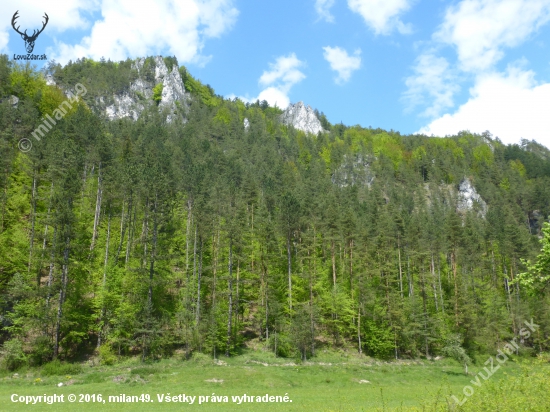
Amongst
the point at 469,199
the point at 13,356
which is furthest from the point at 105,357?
the point at 469,199

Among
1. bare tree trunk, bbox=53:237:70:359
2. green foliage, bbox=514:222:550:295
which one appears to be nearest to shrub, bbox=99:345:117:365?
bare tree trunk, bbox=53:237:70:359

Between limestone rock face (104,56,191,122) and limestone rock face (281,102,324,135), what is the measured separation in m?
59.6

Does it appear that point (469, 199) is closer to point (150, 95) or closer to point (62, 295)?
point (62, 295)

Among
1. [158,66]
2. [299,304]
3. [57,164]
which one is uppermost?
[158,66]

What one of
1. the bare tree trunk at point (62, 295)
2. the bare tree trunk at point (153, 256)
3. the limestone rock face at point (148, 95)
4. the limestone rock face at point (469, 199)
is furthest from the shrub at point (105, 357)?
the limestone rock face at point (469, 199)

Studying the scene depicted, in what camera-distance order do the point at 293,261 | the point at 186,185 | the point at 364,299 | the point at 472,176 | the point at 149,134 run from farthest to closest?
1. the point at 472,176
2. the point at 149,134
3. the point at 186,185
4. the point at 293,261
5. the point at 364,299

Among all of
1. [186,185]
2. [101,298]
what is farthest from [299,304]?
[186,185]

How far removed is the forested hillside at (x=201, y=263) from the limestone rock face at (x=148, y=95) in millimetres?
49949

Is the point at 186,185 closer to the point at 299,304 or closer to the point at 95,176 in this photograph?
the point at 95,176

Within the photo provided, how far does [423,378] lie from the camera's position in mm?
34062

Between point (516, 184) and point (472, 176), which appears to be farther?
point (472, 176)

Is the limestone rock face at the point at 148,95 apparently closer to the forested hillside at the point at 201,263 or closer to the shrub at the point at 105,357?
the forested hillside at the point at 201,263

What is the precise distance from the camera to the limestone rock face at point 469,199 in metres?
121

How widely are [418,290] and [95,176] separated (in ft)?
183
